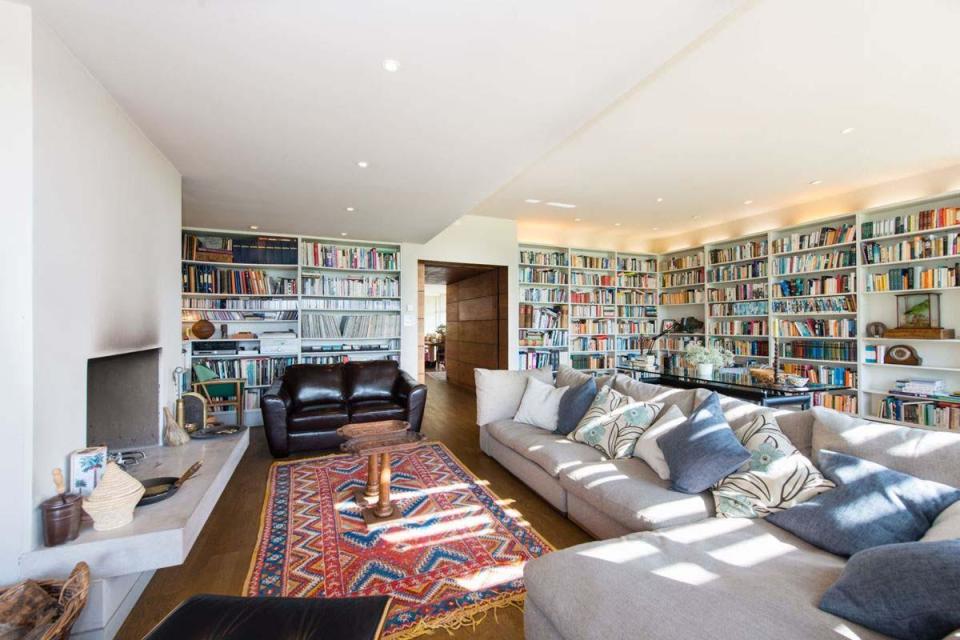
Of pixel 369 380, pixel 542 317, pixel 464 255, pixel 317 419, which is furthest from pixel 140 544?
pixel 542 317

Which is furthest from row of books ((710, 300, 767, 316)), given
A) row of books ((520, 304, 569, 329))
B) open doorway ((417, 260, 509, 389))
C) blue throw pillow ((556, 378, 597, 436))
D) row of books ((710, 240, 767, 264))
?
blue throw pillow ((556, 378, 597, 436))

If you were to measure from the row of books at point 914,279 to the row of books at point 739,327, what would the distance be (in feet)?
4.52

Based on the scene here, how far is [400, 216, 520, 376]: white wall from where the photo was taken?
19.2 ft

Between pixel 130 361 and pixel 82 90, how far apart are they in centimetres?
164

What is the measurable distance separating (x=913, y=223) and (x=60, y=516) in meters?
7.01

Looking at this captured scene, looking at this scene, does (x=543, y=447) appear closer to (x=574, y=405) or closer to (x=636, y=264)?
(x=574, y=405)

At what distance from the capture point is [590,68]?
192 centimetres

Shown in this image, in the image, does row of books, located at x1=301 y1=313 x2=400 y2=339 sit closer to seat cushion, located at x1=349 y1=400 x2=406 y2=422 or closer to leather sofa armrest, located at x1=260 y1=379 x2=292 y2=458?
seat cushion, located at x1=349 y1=400 x2=406 y2=422

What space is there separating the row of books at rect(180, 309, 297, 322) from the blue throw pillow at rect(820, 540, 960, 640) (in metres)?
5.45

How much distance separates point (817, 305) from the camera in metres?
5.33

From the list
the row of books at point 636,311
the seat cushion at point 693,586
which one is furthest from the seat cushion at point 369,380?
the row of books at point 636,311

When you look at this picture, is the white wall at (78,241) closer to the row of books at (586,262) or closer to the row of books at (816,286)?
the row of books at (586,262)

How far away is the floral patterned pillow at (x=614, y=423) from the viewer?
2.53 m

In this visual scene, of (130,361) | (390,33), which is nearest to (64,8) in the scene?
(390,33)
